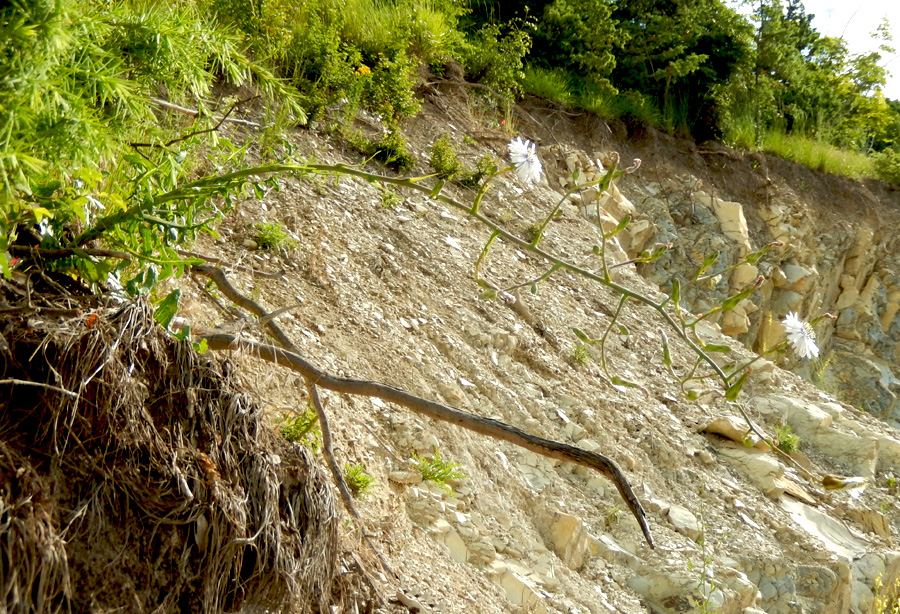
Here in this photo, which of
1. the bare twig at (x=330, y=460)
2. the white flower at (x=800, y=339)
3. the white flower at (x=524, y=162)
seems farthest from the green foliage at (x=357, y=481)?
the white flower at (x=800, y=339)

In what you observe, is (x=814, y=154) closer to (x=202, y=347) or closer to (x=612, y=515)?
(x=612, y=515)

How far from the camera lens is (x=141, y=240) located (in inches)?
82.0

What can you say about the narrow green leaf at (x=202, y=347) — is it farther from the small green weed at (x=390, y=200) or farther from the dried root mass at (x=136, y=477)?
the small green weed at (x=390, y=200)

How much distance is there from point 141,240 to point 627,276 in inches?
187

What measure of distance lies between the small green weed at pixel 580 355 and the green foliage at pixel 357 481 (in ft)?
7.22

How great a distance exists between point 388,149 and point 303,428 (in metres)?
3.24

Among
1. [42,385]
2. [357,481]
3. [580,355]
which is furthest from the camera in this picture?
[580,355]

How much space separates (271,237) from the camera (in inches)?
155

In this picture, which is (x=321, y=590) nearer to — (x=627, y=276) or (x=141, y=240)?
(x=141, y=240)

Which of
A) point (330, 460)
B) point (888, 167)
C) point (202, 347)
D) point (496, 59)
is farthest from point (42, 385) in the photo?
point (888, 167)

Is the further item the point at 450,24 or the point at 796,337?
the point at 450,24

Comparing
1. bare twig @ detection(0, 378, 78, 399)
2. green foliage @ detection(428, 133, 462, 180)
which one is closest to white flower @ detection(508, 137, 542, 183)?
bare twig @ detection(0, 378, 78, 399)

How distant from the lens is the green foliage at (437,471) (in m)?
3.12

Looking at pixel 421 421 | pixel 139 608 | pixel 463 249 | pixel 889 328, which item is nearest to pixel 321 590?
pixel 139 608
